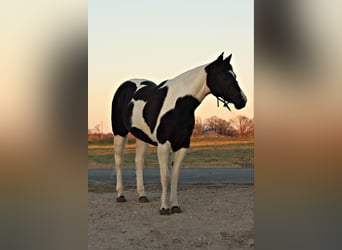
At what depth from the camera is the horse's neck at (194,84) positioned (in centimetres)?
443

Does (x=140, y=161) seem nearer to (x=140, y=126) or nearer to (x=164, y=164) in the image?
(x=140, y=126)

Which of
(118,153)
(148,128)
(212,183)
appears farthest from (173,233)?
(212,183)

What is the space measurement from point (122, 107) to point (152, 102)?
2.13 feet

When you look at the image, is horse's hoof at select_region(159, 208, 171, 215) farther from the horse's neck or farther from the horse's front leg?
the horse's neck

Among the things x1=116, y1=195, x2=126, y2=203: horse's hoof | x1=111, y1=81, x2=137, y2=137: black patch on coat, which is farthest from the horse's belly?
x1=116, y1=195, x2=126, y2=203: horse's hoof

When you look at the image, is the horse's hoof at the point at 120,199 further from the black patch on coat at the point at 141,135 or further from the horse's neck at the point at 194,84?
the horse's neck at the point at 194,84

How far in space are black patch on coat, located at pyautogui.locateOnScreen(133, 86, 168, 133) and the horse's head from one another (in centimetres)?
53

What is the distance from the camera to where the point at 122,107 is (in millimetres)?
5254

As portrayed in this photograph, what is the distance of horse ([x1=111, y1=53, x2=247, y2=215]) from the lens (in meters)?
4.27

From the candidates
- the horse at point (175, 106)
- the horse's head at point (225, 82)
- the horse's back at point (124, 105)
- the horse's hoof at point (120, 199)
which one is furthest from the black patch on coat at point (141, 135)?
the horse's head at point (225, 82)
